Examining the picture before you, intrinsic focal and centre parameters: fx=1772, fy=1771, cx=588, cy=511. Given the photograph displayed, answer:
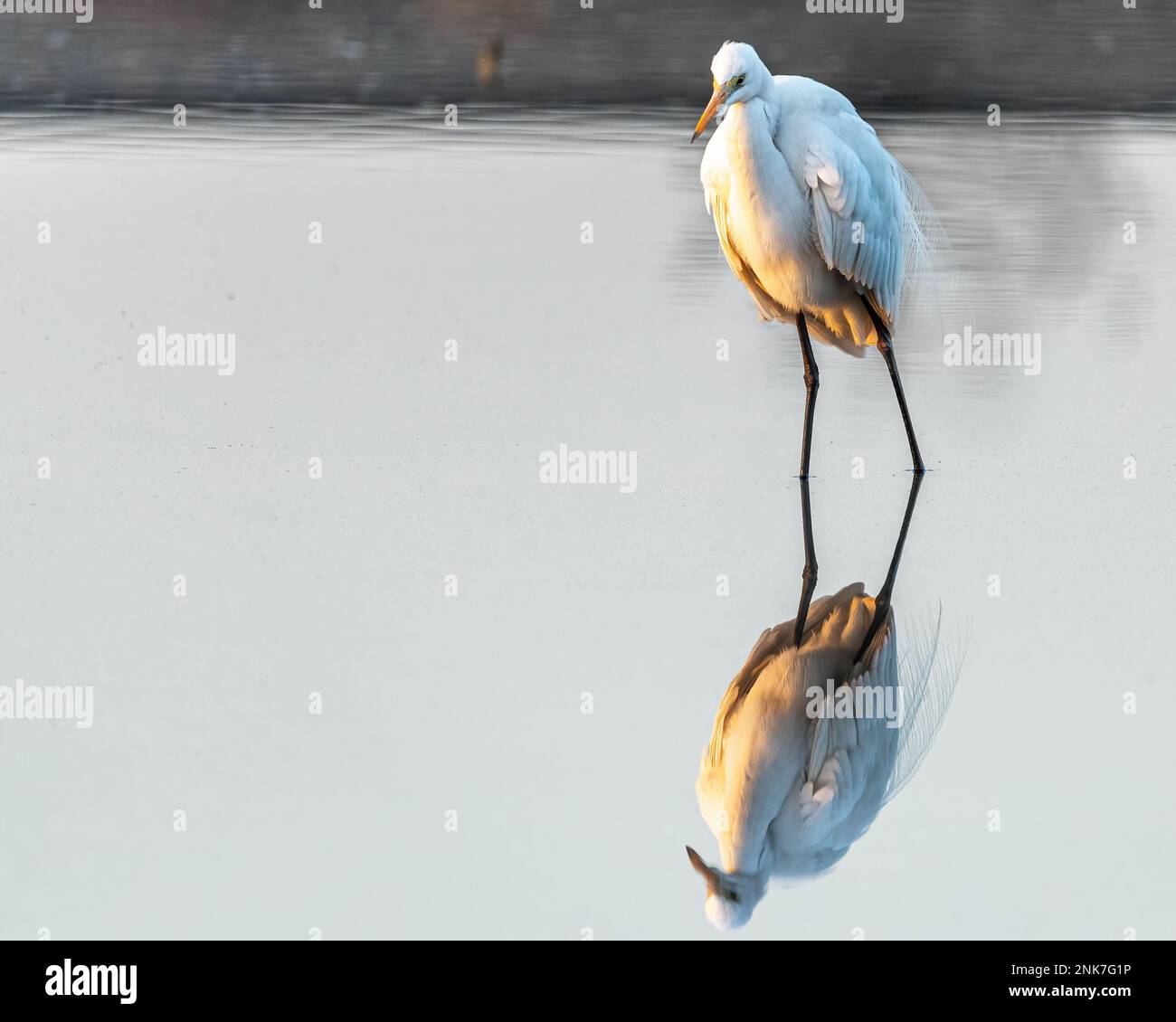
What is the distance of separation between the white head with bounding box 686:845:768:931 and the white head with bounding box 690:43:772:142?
214cm

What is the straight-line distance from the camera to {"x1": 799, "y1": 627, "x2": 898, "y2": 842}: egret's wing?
3051 mm

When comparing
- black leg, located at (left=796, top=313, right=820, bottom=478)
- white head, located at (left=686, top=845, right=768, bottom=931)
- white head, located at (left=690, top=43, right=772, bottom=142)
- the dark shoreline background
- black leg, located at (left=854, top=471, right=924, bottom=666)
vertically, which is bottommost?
white head, located at (left=686, top=845, right=768, bottom=931)

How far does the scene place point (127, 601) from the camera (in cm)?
400

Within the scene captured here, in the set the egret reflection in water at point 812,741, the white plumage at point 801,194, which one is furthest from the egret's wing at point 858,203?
the egret reflection in water at point 812,741

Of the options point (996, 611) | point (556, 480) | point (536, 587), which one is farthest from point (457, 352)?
point (996, 611)

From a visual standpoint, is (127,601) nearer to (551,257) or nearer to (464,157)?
(551,257)

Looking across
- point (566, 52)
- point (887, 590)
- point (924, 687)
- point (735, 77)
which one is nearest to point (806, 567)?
point (887, 590)

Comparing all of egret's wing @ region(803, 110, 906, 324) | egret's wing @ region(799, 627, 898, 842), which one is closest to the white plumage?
egret's wing @ region(803, 110, 906, 324)

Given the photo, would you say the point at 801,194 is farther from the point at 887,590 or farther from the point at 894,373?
the point at 887,590

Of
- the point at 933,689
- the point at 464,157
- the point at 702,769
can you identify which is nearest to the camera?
the point at 702,769

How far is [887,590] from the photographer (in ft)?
13.6

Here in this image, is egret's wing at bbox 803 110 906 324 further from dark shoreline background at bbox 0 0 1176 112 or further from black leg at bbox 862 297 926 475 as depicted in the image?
dark shoreline background at bbox 0 0 1176 112

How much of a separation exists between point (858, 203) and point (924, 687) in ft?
5.38

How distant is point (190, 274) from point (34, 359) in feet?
3.46
